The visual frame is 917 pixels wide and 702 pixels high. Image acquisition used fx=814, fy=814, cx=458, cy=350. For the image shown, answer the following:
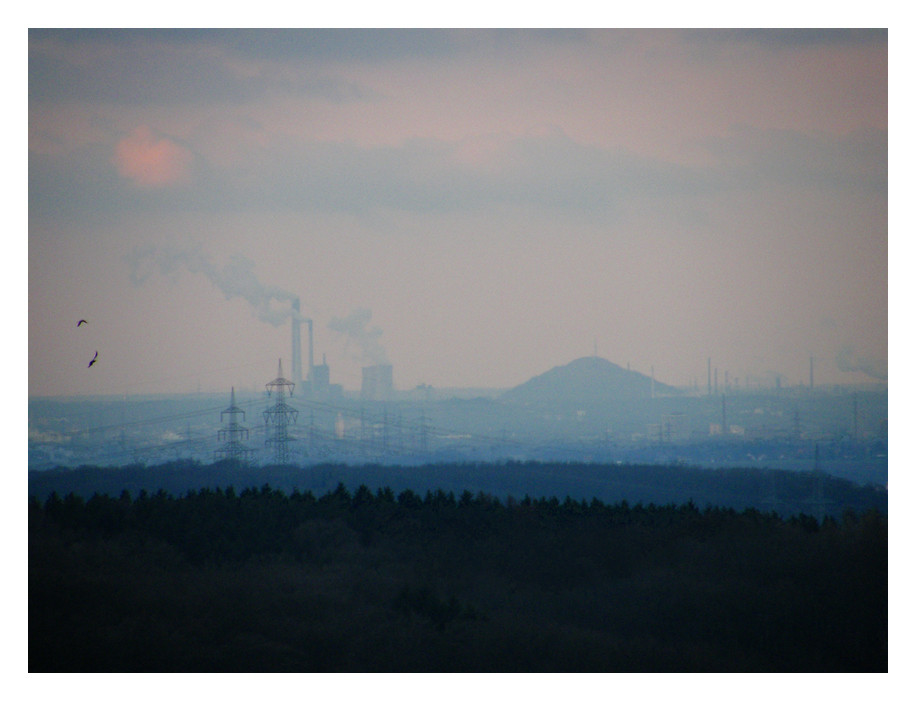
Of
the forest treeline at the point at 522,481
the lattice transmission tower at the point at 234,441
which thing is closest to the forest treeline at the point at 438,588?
the forest treeline at the point at 522,481

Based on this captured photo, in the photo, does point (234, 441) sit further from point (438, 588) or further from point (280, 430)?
point (438, 588)

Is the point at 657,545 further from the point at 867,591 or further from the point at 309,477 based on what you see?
the point at 309,477

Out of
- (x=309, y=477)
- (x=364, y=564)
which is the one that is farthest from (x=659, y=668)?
(x=309, y=477)

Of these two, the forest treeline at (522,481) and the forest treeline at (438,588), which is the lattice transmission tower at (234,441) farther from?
the forest treeline at (438,588)

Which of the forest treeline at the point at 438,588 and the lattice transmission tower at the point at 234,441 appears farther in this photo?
the lattice transmission tower at the point at 234,441

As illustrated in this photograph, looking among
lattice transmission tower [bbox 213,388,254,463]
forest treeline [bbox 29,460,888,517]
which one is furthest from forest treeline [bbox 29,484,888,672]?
lattice transmission tower [bbox 213,388,254,463]
